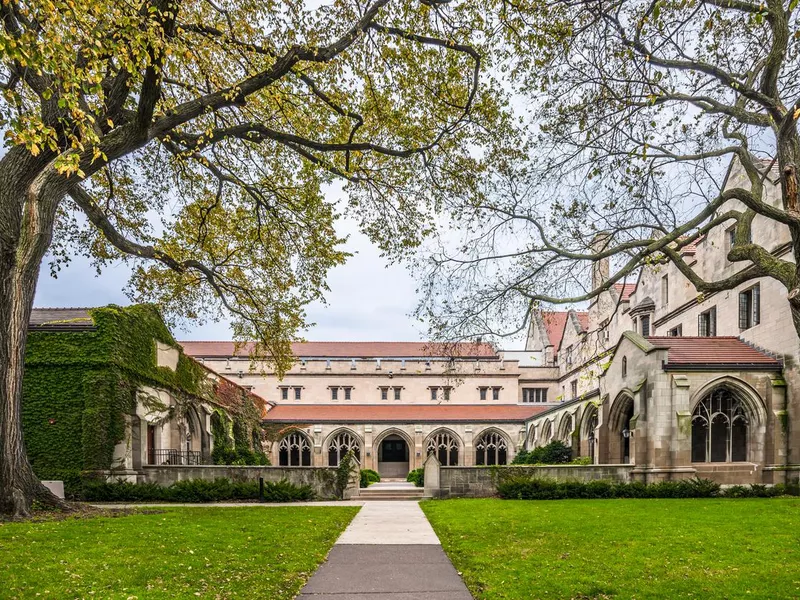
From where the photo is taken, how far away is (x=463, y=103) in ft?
38.3

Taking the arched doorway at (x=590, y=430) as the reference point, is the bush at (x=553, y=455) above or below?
below

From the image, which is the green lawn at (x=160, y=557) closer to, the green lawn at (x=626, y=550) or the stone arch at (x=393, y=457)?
the green lawn at (x=626, y=550)

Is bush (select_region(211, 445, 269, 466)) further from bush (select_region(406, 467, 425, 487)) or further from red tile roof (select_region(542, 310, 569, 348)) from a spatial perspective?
red tile roof (select_region(542, 310, 569, 348))

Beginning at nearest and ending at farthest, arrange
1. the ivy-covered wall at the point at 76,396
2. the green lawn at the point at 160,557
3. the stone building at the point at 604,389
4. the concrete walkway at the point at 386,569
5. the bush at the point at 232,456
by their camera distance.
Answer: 1. the green lawn at the point at 160,557
2. the concrete walkway at the point at 386,569
3. the ivy-covered wall at the point at 76,396
4. the stone building at the point at 604,389
5. the bush at the point at 232,456

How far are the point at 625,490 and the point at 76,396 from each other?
17.0 meters

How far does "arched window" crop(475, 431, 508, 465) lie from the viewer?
3431cm

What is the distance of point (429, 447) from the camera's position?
33719 millimetres

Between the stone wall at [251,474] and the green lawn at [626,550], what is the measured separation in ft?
17.1

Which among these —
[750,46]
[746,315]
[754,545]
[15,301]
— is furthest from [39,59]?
[746,315]

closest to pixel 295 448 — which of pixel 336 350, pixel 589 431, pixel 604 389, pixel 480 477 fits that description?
pixel 336 350

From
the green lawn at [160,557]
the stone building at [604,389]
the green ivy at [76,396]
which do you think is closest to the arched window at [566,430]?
the stone building at [604,389]

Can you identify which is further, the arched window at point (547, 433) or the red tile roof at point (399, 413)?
the red tile roof at point (399, 413)

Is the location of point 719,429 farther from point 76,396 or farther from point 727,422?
point 76,396

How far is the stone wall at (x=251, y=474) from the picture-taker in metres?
17.5
